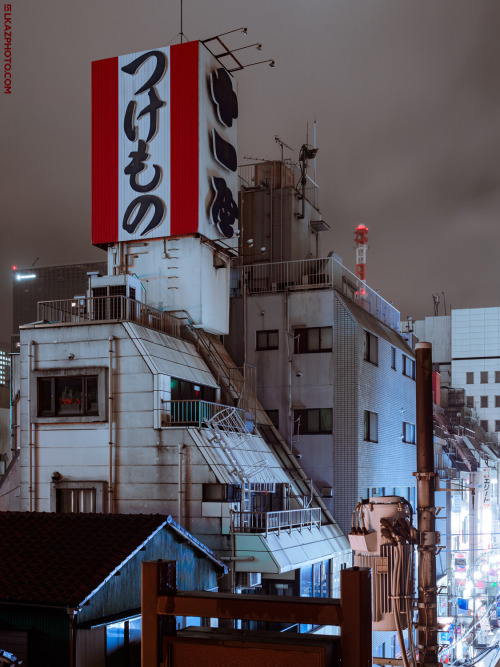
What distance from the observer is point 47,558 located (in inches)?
719

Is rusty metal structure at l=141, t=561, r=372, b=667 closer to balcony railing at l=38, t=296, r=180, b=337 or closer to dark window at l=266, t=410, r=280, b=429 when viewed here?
balcony railing at l=38, t=296, r=180, b=337

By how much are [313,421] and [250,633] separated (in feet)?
92.1

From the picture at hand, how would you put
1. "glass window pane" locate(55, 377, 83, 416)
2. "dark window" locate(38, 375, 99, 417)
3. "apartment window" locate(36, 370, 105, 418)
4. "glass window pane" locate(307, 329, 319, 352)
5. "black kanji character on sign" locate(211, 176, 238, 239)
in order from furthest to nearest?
"glass window pane" locate(307, 329, 319, 352) → "black kanji character on sign" locate(211, 176, 238, 239) → "glass window pane" locate(55, 377, 83, 416) → "dark window" locate(38, 375, 99, 417) → "apartment window" locate(36, 370, 105, 418)

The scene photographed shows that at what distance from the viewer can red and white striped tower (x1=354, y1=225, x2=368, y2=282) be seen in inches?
3147

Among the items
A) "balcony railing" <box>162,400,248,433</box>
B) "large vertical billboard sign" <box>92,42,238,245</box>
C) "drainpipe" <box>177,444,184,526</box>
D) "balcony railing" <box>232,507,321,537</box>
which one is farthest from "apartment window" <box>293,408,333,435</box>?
"drainpipe" <box>177,444,184,526</box>

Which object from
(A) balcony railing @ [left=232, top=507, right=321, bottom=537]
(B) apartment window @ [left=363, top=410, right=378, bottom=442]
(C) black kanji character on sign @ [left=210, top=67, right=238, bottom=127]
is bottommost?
(A) balcony railing @ [left=232, top=507, right=321, bottom=537]

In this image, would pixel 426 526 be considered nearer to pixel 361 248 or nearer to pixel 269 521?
pixel 269 521

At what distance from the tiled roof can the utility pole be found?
6577mm

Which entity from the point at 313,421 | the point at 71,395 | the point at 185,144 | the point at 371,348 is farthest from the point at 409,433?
the point at 71,395

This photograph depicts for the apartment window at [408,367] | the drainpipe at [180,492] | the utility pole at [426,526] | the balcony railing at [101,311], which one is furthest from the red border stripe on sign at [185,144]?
the utility pole at [426,526]

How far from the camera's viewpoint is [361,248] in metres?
81.7

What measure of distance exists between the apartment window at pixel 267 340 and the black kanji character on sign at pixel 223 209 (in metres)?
5.10

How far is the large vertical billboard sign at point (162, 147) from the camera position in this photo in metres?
34.2

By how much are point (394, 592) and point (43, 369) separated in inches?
712
